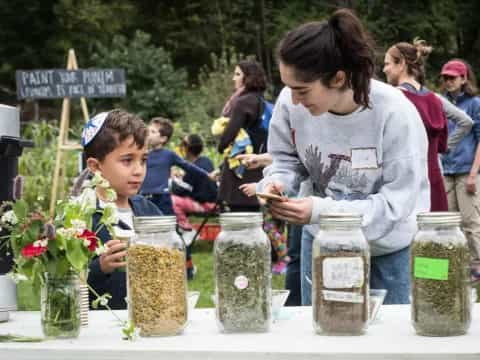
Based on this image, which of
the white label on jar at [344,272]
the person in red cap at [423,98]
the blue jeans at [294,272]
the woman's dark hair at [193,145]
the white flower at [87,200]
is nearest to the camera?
the white label on jar at [344,272]

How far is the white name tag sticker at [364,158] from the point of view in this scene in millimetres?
2541

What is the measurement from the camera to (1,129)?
228cm

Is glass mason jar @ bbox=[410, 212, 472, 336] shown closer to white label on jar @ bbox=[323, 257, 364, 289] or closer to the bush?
white label on jar @ bbox=[323, 257, 364, 289]

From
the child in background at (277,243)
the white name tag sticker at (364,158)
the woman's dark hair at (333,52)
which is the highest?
the woman's dark hair at (333,52)

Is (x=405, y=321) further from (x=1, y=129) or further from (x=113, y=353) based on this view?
(x=1, y=129)

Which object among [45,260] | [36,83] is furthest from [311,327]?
[36,83]

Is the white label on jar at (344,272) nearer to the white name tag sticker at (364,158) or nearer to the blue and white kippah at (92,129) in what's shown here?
the white name tag sticker at (364,158)

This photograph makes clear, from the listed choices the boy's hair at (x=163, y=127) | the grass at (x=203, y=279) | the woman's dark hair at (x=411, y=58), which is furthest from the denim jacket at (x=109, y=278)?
the boy's hair at (x=163, y=127)

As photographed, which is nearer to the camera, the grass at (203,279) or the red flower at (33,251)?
the red flower at (33,251)

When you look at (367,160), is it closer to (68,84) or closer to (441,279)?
(441,279)

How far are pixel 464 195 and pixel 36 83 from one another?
481 cm

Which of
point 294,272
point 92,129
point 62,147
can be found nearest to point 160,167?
point 62,147

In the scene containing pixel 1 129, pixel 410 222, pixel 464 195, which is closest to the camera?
pixel 1 129

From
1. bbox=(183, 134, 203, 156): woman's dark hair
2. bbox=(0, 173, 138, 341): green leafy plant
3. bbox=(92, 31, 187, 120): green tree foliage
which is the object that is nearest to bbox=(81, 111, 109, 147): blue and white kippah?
bbox=(0, 173, 138, 341): green leafy plant
